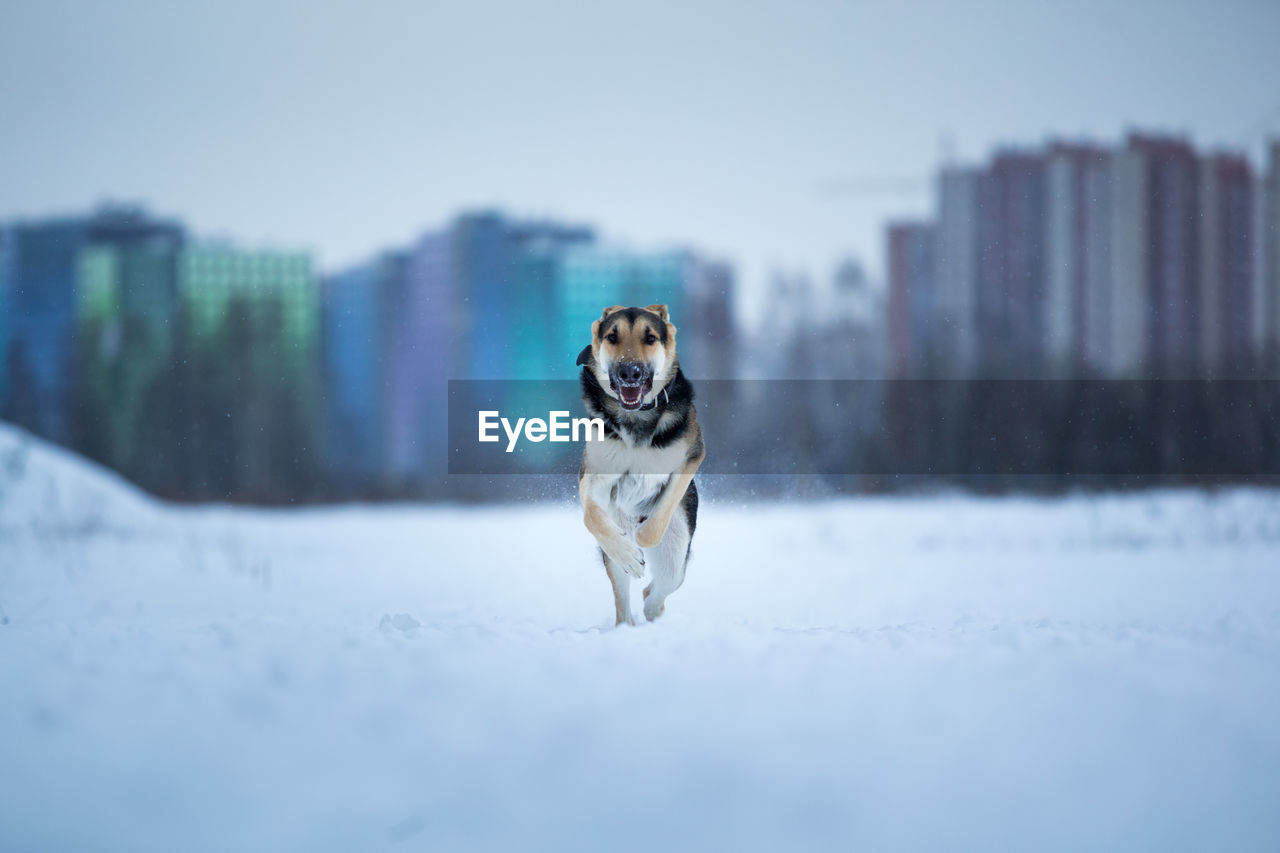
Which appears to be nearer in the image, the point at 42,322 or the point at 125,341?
the point at 125,341

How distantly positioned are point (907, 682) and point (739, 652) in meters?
0.77

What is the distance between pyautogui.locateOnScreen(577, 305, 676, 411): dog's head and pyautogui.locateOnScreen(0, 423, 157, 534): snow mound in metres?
11.1

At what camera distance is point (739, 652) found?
4629mm

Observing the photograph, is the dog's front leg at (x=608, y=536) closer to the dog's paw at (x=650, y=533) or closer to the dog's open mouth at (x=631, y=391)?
the dog's paw at (x=650, y=533)

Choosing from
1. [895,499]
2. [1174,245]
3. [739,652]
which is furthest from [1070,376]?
[739,652]

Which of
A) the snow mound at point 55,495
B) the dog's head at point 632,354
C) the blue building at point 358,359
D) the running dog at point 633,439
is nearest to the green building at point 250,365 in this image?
the blue building at point 358,359

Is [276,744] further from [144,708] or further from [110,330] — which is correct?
[110,330]

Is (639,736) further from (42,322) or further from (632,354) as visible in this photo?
(42,322)

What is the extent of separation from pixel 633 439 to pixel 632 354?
1.61 ft

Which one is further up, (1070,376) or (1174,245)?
(1174,245)

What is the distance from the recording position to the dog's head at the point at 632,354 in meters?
5.43

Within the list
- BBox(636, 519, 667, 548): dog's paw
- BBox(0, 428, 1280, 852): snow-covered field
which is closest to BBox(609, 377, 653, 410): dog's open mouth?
BBox(636, 519, 667, 548): dog's paw

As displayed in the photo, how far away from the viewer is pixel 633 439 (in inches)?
222

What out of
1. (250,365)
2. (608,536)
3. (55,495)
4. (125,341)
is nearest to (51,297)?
(125,341)
